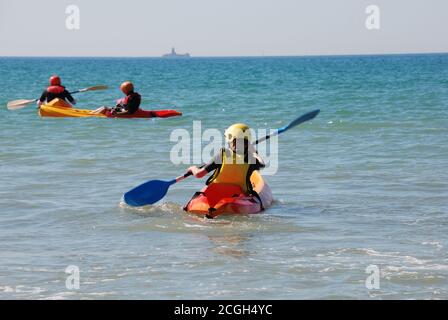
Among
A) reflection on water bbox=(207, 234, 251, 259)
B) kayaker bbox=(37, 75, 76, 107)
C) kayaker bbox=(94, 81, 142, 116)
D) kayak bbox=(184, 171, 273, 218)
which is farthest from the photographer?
kayaker bbox=(37, 75, 76, 107)

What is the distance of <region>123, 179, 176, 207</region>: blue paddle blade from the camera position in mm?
10281

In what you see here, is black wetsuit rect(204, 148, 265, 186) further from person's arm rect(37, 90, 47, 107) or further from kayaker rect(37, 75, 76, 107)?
person's arm rect(37, 90, 47, 107)

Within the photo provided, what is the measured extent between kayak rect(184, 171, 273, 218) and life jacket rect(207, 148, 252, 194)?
0.18ft

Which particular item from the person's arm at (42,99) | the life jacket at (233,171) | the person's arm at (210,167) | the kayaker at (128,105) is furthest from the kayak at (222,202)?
the person's arm at (42,99)

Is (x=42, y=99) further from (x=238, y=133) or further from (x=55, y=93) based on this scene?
(x=238, y=133)

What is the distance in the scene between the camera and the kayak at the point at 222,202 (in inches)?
378

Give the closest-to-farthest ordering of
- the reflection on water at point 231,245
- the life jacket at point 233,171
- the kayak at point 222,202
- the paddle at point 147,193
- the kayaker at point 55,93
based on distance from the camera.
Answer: the reflection on water at point 231,245 → the kayak at point 222,202 → the life jacket at point 233,171 → the paddle at point 147,193 → the kayaker at point 55,93

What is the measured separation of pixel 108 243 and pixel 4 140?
9499mm

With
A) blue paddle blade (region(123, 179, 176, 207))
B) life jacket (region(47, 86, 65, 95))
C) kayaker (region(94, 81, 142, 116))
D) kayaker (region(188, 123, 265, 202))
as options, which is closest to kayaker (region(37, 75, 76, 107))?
life jacket (region(47, 86, 65, 95))

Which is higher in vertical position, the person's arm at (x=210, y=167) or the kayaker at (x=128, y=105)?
the kayaker at (x=128, y=105)

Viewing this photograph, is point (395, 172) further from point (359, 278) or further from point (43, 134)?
point (43, 134)

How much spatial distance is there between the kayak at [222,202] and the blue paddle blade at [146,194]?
48 cm

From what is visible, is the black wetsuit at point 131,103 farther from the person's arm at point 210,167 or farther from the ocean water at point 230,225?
the person's arm at point 210,167
